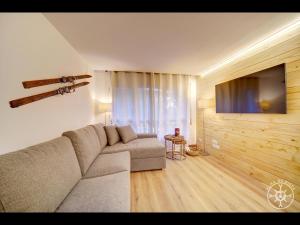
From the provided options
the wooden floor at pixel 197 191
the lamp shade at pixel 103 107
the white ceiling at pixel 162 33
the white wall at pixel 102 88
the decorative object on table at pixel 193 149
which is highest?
the white ceiling at pixel 162 33

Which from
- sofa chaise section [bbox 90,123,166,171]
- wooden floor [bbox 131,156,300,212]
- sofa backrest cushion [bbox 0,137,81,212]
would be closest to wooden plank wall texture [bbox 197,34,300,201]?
wooden floor [bbox 131,156,300,212]

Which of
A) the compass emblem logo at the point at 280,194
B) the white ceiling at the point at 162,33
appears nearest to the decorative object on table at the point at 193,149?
the compass emblem logo at the point at 280,194

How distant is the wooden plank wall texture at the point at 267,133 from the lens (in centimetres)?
163

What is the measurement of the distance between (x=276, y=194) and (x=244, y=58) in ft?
7.34

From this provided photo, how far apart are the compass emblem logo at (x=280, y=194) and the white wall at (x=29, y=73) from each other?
2847 mm

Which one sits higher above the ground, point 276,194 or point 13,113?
point 13,113

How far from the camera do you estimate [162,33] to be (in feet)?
5.85

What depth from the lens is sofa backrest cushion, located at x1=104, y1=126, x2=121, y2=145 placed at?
2711mm

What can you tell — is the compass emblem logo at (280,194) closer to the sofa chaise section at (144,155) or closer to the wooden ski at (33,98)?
the sofa chaise section at (144,155)

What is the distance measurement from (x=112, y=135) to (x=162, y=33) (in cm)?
215

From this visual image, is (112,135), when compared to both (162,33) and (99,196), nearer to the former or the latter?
(99,196)
